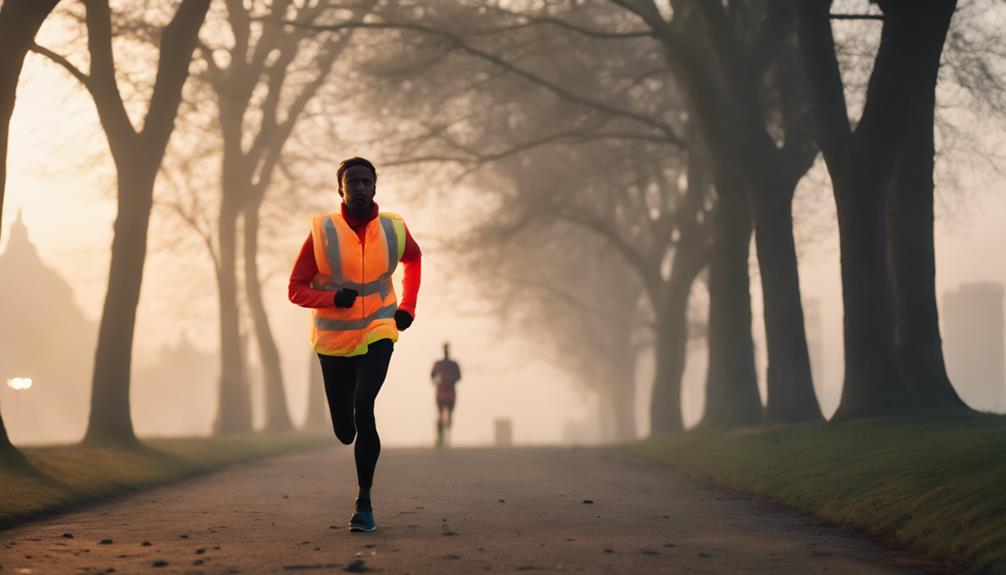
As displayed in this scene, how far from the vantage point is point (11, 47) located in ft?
48.1

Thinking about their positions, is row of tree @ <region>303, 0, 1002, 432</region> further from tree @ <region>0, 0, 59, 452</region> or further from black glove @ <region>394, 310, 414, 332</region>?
black glove @ <region>394, 310, 414, 332</region>

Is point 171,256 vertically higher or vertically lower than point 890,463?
higher

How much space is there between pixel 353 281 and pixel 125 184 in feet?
36.6

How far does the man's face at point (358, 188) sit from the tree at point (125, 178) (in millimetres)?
10822

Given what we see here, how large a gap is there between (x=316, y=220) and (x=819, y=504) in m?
4.83

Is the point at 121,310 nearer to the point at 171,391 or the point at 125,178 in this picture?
the point at 125,178

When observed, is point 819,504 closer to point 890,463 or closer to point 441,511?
point 890,463

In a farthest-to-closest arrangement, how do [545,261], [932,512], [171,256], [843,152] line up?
[545,261], [171,256], [843,152], [932,512]

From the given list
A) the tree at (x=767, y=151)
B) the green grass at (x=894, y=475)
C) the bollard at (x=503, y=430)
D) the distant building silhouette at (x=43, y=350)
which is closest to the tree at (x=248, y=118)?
the tree at (x=767, y=151)

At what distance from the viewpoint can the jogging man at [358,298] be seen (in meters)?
9.17

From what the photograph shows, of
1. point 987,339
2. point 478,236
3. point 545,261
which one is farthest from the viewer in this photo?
point 987,339

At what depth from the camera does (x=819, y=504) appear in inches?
439

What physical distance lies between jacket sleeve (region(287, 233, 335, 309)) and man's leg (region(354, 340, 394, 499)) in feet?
1.50

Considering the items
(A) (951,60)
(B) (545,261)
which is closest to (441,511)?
(A) (951,60)
